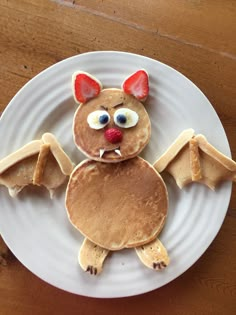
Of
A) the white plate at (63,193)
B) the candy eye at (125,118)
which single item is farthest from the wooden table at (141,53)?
the candy eye at (125,118)

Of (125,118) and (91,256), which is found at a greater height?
(125,118)

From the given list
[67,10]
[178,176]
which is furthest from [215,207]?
[67,10]

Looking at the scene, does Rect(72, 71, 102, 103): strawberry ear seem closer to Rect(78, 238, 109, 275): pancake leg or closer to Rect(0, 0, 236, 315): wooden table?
Rect(0, 0, 236, 315): wooden table

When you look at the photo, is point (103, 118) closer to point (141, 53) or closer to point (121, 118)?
point (121, 118)

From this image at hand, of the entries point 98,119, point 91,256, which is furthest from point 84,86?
point 91,256

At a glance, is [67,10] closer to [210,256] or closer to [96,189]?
[96,189]
